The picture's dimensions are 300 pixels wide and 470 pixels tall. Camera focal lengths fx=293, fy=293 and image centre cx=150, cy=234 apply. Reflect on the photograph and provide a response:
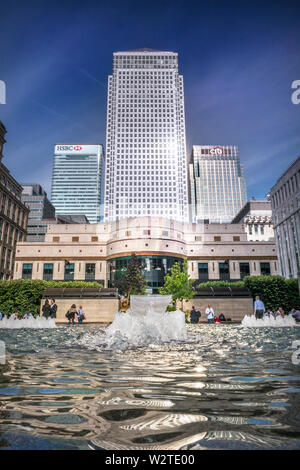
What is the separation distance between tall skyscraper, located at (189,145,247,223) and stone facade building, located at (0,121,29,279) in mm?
128744

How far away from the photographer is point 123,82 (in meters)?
155

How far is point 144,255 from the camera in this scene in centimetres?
4834

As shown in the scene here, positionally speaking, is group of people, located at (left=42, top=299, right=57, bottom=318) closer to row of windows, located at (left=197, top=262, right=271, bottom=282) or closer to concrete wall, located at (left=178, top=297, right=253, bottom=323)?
concrete wall, located at (left=178, top=297, right=253, bottom=323)

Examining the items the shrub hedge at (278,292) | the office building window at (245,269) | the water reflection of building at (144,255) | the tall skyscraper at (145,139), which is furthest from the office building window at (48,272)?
the tall skyscraper at (145,139)

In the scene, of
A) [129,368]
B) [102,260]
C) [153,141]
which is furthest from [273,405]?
[153,141]

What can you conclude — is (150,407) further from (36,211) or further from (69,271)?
(36,211)

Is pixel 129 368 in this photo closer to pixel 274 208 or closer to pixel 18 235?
pixel 18 235

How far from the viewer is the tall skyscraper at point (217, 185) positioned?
189 m

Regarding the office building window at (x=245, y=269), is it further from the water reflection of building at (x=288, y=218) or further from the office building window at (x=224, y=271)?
the water reflection of building at (x=288, y=218)

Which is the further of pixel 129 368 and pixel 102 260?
pixel 102 260

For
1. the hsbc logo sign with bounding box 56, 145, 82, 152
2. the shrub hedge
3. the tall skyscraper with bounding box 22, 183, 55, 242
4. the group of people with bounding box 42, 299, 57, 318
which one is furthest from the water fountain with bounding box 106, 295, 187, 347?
the hsbc logo sign with bounding box 56, 145, 82, 152

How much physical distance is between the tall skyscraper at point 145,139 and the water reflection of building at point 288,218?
74.4 m

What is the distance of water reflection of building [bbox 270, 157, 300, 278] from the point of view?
2477 inches

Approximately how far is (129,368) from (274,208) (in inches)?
3084
